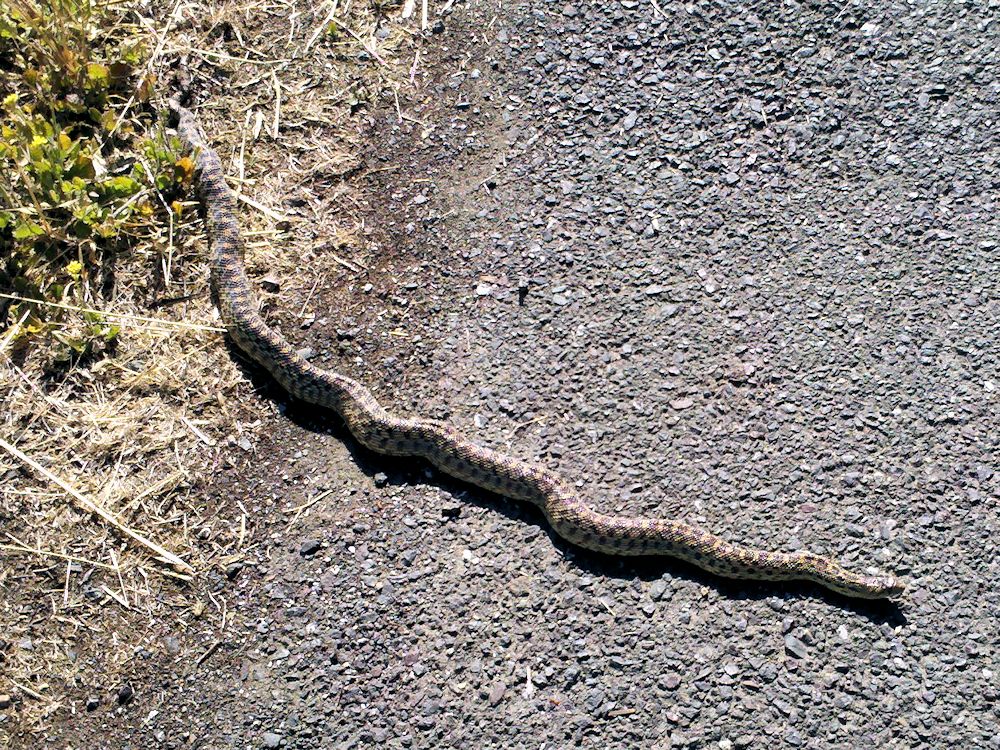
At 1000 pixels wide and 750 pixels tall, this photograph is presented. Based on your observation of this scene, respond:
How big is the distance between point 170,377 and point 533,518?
8.60 ft

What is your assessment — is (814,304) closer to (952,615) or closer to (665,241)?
(665,241)

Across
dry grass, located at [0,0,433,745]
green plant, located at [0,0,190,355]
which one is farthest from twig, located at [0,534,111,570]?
green plant, located at [0,0,190,355]

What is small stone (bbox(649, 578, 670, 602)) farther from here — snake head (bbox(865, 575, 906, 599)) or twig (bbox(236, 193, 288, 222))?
twig (bbox(236, 193, 288, 222))

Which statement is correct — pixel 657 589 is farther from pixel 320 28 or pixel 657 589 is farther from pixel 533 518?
pixel 320 28

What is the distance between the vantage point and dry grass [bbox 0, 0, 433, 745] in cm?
598

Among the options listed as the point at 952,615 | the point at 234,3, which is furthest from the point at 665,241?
the point at 234,3

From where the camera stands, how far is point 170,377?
Answer: 6859 millimetres

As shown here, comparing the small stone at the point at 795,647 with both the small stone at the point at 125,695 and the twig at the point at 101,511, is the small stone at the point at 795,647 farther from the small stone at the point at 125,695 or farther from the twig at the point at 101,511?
the small stone at the point at 125,695

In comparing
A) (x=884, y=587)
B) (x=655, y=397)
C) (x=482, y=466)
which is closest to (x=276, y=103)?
(x=482, y=466)

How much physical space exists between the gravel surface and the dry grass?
0.86ft

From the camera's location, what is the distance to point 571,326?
22.3 feet

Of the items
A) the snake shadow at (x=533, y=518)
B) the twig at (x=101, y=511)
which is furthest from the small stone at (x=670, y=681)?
the twig at (x=101, y=511)

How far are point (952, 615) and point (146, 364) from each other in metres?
5.19

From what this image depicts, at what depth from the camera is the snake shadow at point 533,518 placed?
5.74 m
